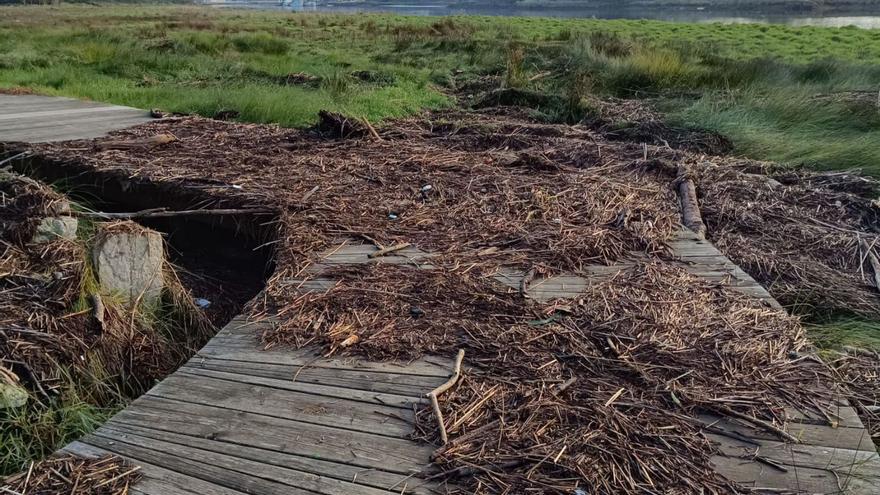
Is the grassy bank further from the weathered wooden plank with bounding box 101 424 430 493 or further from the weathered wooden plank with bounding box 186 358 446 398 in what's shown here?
the weathered wooden plank with bounding box 101 424 430 493

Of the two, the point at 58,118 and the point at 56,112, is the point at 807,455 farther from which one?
the point at 56,112

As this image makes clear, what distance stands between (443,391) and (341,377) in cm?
47

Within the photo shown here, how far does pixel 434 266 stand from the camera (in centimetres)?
355

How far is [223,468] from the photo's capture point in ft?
7.18

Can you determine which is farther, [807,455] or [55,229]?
[55,229]

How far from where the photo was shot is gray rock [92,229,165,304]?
11.8 feet

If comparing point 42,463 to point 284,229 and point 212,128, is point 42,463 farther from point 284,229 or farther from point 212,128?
point 212,128

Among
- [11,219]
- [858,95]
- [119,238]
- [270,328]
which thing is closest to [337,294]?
[270,328]

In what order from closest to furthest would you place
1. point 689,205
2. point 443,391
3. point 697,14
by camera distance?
1. point 443,391
2. point 689,205
3. point 697,14

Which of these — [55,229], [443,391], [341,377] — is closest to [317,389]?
[341,377]

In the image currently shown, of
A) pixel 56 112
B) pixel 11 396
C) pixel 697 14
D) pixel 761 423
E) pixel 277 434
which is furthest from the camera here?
pixel 697 14

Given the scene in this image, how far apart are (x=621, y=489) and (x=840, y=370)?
1648 mm

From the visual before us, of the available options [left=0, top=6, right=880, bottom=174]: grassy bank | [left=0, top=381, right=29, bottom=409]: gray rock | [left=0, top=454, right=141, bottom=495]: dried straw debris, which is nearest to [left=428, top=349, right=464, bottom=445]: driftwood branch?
[left=0, top=454, right=141, bottom=495]: dried straw debris

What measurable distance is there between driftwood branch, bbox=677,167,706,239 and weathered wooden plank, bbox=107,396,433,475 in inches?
107
